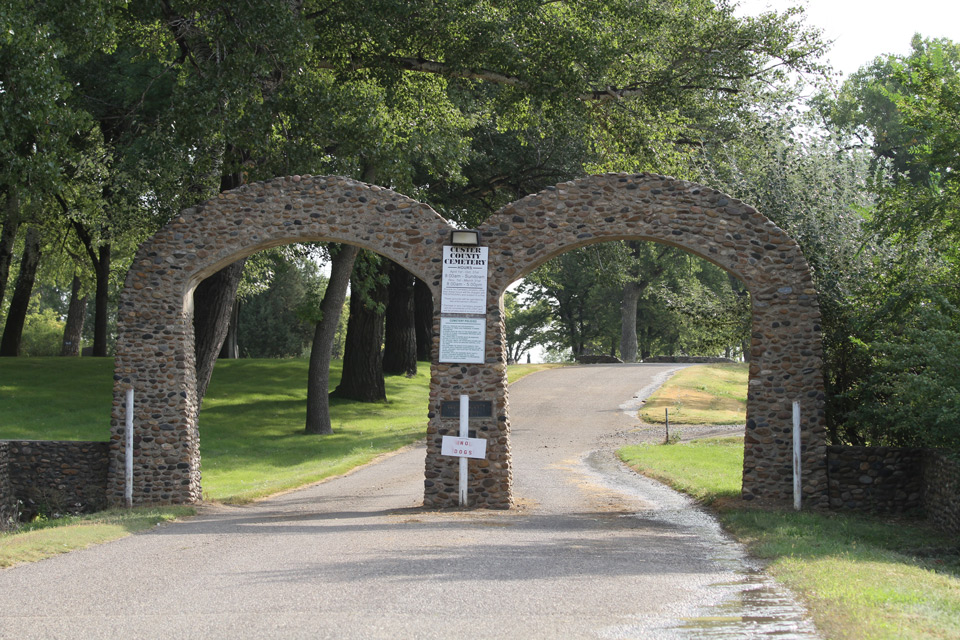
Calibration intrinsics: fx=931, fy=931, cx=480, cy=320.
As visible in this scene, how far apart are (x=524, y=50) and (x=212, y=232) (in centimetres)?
747

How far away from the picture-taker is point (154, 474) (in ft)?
44.8

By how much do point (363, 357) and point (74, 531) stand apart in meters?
19.0

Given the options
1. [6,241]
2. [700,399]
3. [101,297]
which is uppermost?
[6,241]

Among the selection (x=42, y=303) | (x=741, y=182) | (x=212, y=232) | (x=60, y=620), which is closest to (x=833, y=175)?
(x=741, y=182)

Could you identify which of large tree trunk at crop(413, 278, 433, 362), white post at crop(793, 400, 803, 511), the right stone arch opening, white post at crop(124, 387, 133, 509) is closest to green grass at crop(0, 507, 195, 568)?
white post at crop(124, 387, 133, 509)

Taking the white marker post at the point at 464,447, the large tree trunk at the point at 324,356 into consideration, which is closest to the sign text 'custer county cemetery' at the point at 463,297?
the white marker post at the point at 464,447

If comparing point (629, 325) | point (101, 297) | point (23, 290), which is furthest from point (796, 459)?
point (629, 325)

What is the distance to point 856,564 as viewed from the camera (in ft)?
26.8

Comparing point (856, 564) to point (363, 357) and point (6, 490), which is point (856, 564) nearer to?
point (6, 490)

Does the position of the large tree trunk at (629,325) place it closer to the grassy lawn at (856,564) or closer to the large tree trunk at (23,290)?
the large tree trunk at (23,290)

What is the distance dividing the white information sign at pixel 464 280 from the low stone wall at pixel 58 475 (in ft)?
18.3

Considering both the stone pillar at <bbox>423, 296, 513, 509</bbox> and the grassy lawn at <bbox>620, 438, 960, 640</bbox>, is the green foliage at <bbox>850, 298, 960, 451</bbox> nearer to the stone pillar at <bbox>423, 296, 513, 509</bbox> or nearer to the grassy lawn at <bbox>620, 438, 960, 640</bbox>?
the grassy lawn at <bbox>620, 438, 960, 640</bbox>

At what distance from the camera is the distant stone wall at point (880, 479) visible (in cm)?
1256

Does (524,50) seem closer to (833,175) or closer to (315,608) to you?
(833,175)
